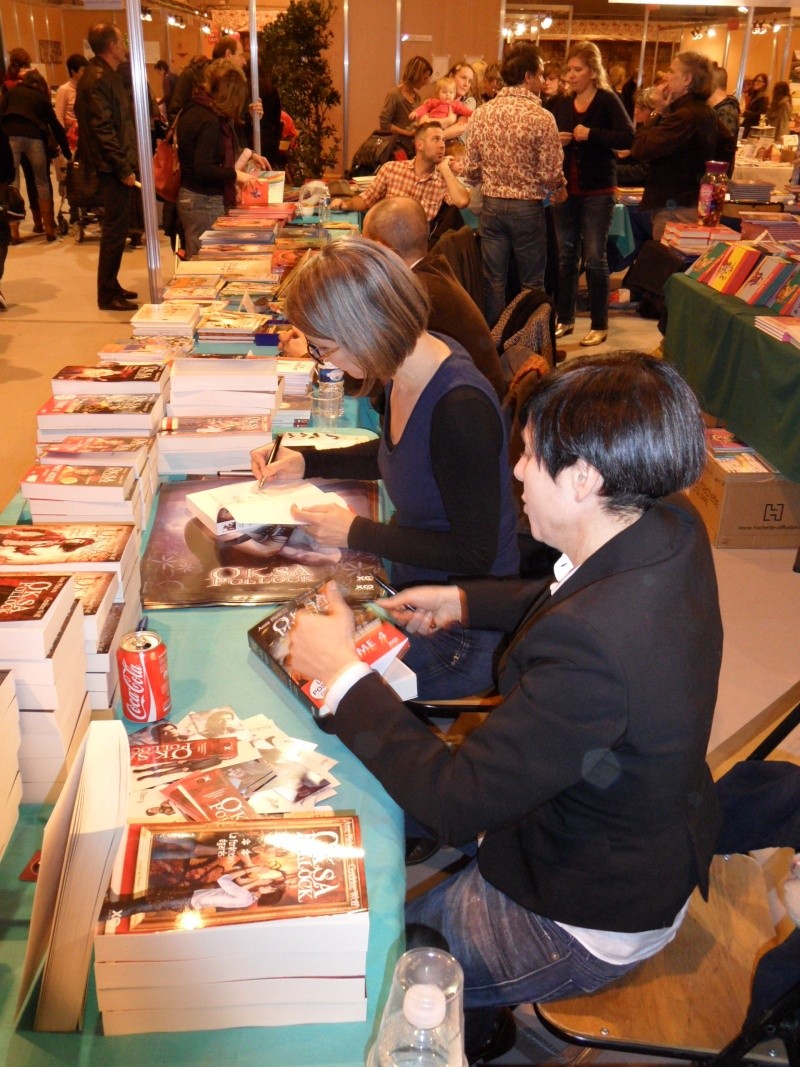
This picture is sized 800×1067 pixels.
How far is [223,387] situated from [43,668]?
4.36ft

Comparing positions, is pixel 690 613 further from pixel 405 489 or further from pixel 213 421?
pixel 213 421

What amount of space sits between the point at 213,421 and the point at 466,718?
97 centimetres

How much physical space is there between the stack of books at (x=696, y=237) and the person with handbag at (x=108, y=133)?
3.48 metres

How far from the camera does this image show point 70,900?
35.7 inches

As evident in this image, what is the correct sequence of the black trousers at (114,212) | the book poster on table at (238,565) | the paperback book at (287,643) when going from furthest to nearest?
the black trousers at (114,212), the book poster on table at (238,565), the paperback book at (287,643)

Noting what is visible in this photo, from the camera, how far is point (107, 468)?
1.78m

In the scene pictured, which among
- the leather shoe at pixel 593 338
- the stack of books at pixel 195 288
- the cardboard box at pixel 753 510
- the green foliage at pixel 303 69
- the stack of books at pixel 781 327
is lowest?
the cardboard box at pixel 753 510

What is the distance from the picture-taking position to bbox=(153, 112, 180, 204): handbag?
6262 millimetres

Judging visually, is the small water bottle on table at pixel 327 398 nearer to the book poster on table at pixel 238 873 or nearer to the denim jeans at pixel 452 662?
the denim jeans at pixel 452 662

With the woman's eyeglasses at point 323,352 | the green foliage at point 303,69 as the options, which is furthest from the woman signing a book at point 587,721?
the green foliage at point 303,69

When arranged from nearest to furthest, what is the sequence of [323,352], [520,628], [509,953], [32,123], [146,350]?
[509,953] → [520,628] → [323,352] → [146,350] → [32,123]

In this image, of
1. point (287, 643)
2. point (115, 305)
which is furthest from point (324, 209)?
point (287, 643)

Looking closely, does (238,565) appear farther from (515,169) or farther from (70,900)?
(515,169)

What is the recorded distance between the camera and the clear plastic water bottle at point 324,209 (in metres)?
5.62
